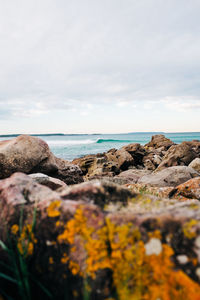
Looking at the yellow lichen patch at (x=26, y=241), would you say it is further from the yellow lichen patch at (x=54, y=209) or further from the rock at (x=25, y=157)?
the rock at (x=25, y=157)

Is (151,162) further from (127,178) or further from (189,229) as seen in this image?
(189,229)

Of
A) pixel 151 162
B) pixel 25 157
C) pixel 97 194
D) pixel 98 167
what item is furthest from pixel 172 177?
pixel 151 162

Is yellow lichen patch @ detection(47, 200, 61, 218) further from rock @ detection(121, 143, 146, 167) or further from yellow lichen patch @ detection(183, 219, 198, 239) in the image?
rock @ detection(121, 143, 146, 167)

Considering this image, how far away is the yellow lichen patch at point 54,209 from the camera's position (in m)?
1.83

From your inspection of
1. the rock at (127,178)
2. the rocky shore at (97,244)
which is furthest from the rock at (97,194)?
the rock at (127,178)

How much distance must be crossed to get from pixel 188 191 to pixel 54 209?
541cm

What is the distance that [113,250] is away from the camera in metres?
1.57

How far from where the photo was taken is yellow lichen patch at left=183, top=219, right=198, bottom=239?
1.47m

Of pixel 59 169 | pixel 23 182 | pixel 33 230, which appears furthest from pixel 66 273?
pixel 59 169

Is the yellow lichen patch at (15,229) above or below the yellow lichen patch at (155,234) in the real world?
below

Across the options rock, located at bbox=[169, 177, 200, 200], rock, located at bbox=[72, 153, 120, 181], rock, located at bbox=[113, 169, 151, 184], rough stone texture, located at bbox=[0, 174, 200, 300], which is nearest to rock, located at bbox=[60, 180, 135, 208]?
rough stone texture, located at bbox=[0, 174, 200, 300]

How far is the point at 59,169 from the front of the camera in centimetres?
964

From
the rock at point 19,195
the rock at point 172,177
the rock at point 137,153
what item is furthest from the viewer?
the rock at point 137,153

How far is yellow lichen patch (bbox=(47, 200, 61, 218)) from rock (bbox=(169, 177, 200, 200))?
5.04 meters
